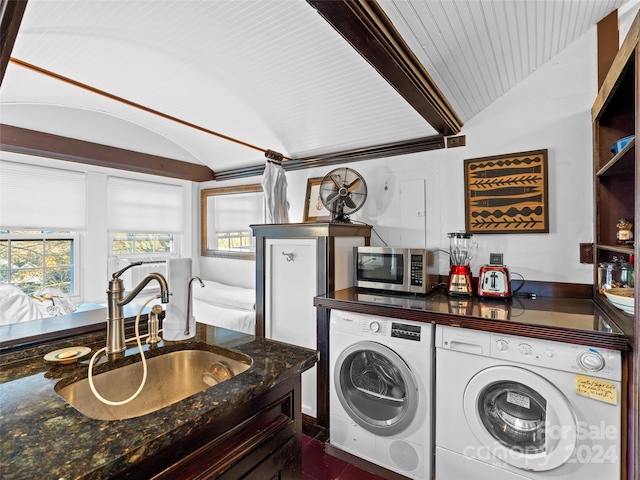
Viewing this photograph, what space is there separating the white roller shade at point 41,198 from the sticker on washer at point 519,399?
428 centimetres

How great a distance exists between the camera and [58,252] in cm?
359

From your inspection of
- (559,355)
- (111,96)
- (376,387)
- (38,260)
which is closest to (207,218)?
(38,260)

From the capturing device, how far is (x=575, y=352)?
147 centimetres

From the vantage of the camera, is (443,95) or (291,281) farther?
(291,281)

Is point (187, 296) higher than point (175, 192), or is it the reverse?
point (175, 192)

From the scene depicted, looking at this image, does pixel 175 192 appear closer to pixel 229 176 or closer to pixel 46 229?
pixel 229 176

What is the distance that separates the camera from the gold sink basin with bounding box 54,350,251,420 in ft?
3.50

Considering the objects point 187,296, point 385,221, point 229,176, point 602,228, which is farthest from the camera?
point 229,176

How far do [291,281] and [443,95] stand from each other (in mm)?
1707

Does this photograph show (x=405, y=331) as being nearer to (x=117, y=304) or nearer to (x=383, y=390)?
(x=383, y=390)

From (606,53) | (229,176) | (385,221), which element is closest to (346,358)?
(385,221)

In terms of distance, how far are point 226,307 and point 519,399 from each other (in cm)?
297

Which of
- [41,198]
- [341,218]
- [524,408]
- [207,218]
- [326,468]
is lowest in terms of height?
[326,468]

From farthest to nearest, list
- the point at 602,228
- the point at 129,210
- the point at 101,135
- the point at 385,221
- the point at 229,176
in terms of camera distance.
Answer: the point at 229,176 → the point at 129,210 → the point at 101,135 → the point at 385,221 → the point at 602,228
